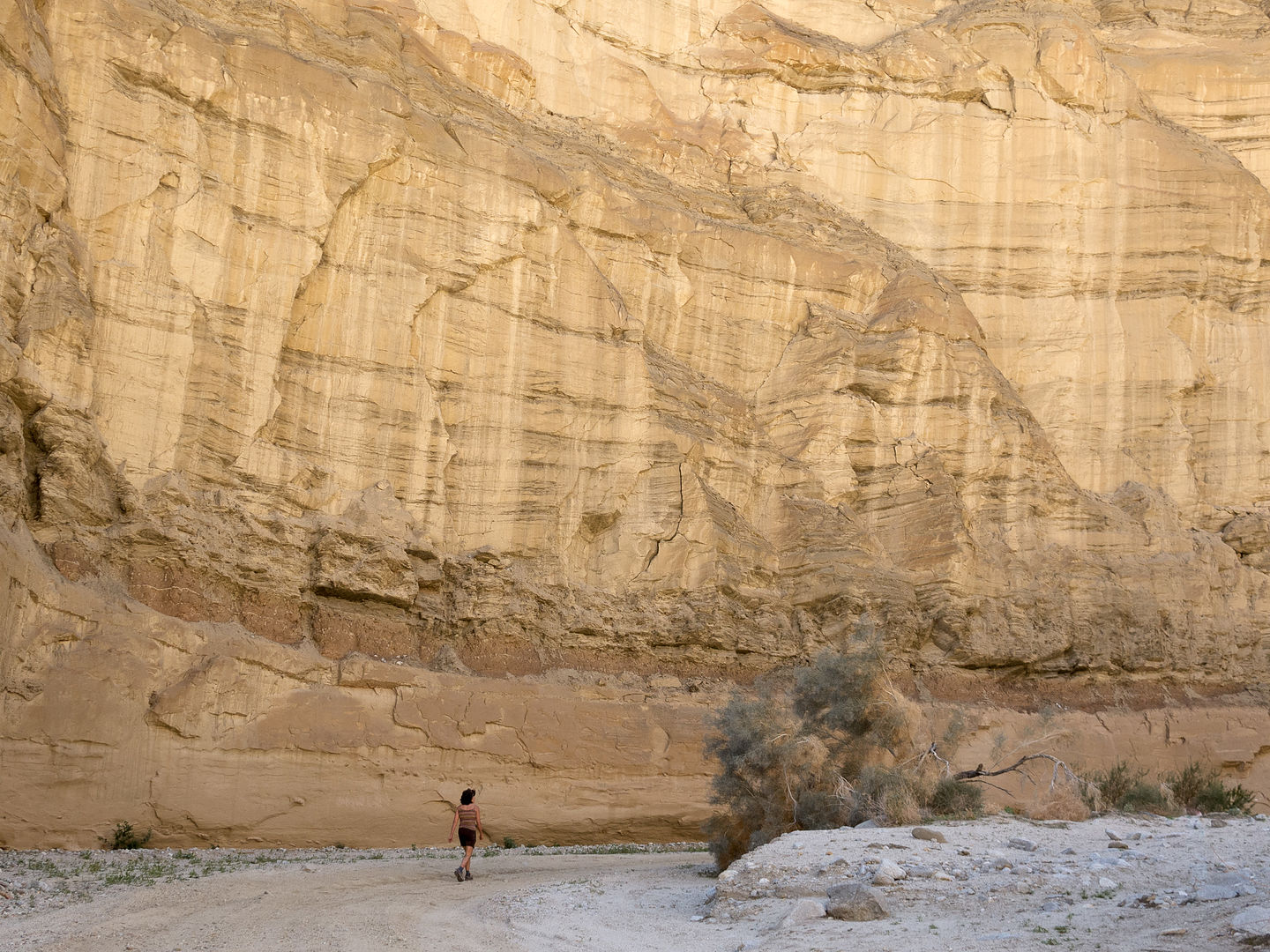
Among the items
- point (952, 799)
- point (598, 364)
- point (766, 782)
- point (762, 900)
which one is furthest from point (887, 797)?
point (598, 364)

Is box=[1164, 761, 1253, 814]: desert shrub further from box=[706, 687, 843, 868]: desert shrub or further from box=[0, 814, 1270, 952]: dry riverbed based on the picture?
box=[706, 687, 843, 868]: desert shrub

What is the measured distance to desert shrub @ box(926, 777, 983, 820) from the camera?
13633 mm

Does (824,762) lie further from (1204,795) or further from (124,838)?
(124,838)

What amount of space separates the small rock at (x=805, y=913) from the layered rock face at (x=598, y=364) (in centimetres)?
1037

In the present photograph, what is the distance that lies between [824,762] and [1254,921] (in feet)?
23.9

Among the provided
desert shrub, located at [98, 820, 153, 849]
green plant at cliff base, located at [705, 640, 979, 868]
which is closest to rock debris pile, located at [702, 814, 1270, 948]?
green plant at cliff base, located at [705, 640, 979, 868]

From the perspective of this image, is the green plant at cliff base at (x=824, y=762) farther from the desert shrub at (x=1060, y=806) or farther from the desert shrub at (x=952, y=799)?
the desert shrub at (x=1060, y=806)

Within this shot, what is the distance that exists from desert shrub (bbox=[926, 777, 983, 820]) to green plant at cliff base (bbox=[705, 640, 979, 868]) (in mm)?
11

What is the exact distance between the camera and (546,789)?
19.6 meters

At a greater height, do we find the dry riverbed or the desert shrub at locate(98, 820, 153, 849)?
the dry riverbed

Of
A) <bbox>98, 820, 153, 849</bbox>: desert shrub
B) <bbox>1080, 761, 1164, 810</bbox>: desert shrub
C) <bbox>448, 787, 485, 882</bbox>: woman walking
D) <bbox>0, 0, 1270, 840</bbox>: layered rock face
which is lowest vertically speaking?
<bbox>98, 820, 153, 849</bbox>: desert shrub

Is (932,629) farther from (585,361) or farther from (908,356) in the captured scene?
(585,361)

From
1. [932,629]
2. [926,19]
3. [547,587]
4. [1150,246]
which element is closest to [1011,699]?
[932,629]

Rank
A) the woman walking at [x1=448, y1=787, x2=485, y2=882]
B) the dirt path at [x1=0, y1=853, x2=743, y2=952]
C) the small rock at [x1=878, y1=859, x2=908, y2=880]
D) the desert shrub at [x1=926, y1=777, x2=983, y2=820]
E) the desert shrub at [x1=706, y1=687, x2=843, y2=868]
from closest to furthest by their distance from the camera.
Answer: the dirt path at [x1=0, y1=853, x2=743, y2=952] → the small rock at [x1=878, y1=859, x2=908, y2=880] → the woman walking at [x1=448, y1=787, x2=485, y2=882] → the desert shrub at [x1=706, y1=687, x2=843, y2=868] → the desert shrub at [x1=926, y1=777, x2=983, y2=820]
